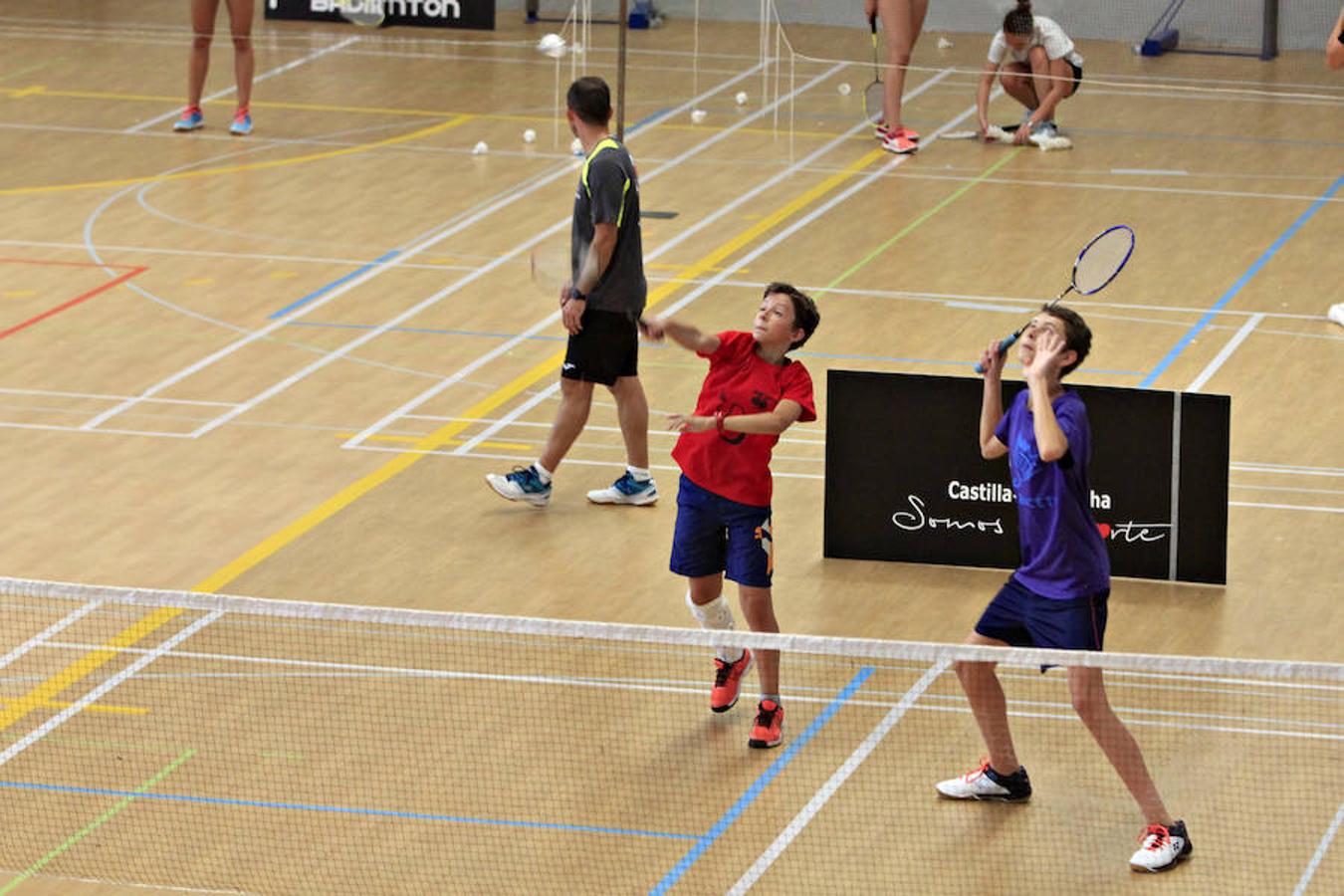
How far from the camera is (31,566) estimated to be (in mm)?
10273

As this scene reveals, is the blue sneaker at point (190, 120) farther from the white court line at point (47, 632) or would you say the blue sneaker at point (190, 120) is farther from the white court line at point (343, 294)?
the white court line at point (47, 632)

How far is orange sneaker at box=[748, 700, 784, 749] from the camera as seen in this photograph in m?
8.41

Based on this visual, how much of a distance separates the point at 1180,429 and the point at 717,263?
6.30 m

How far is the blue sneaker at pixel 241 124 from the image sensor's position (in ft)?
64.6

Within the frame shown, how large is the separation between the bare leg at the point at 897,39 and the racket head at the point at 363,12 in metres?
5.72

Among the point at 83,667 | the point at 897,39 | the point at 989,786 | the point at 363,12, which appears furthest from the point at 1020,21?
the point at 989,786

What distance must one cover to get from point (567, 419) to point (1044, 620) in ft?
13.3

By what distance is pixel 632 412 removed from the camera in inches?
438

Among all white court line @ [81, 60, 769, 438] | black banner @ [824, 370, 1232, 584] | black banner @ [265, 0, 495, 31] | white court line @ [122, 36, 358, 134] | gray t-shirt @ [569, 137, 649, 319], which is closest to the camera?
black banner @ [824, 370, 1232, 584]

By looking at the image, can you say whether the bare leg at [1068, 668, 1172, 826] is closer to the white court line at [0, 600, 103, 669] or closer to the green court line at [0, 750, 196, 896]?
the green court line at [0, 750, 196, 896]

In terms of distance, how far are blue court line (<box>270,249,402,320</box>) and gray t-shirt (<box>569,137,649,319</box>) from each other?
408cm

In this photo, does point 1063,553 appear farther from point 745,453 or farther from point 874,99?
point 874,99

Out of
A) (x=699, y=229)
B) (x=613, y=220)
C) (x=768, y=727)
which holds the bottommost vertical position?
(x=768, y=727)

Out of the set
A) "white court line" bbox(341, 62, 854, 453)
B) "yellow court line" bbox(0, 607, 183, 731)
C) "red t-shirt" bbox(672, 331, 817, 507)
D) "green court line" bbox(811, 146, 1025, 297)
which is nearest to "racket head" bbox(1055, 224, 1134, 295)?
"red t-shirt" bbox(672, 331, 817, 507)
